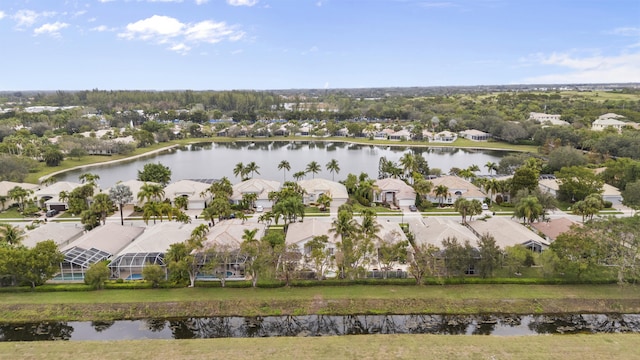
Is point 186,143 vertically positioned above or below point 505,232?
above

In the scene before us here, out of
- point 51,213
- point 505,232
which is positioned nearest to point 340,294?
point 505,232

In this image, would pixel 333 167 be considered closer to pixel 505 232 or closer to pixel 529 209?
pixel 529 209

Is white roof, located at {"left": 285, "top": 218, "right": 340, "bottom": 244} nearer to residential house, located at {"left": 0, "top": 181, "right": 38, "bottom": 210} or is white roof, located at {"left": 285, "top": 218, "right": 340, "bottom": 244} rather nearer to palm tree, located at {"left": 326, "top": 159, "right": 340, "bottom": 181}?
palm tree, located at {"left": 326, "top": 159, "right": 340, "bottom": 181}

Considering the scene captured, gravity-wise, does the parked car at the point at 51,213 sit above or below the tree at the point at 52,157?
below

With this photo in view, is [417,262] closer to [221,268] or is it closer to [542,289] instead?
[542,289]

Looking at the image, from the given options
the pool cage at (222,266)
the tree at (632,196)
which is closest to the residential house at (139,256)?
the pool cage at (222,266)

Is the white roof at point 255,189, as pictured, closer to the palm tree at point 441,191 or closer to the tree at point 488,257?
the palm tree at point 441,191
